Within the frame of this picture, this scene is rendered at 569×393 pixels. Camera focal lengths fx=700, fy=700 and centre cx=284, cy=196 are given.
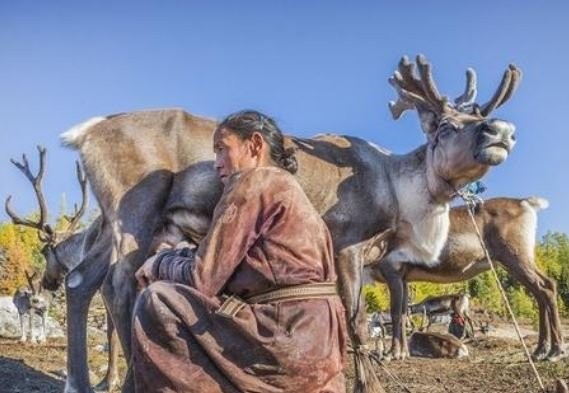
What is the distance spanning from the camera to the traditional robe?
2.77m

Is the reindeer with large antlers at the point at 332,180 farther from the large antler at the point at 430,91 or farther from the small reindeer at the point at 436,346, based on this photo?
the small reindeer at the point at 436,346

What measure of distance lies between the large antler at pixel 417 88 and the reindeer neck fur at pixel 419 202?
0.57 meters

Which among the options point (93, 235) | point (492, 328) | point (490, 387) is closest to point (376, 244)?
point (490, 387)

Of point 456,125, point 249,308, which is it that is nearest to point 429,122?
point 456,125

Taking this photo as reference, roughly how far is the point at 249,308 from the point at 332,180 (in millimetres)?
3298

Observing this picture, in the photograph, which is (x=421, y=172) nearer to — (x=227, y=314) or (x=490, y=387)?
(x=490, y=387)

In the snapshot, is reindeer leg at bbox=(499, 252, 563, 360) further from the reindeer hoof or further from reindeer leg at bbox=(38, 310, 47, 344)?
reindeer leg at bbox=(38, 310, 47, 344)

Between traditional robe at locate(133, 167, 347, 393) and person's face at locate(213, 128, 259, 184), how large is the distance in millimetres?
232

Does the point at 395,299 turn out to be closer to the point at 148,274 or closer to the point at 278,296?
the point at 148,274

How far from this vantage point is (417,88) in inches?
288

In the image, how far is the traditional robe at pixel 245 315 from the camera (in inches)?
109

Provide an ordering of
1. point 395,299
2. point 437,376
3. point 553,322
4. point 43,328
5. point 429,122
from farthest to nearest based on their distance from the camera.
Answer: point 43,328, point 395,299, point 553,322, point 437,376, point 429,122

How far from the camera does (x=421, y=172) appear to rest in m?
6.44

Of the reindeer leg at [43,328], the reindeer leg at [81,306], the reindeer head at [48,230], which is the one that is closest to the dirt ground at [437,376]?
the reindeer leg at [81,306]
